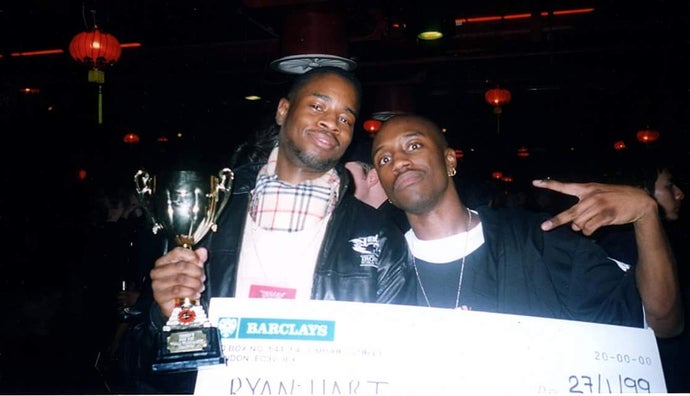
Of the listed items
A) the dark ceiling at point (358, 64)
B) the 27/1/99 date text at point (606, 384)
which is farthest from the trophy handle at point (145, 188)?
the dark ceiling at point (358, 64)

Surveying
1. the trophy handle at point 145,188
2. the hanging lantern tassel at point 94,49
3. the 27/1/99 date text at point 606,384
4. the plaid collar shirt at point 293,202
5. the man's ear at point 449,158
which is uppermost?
the hanging lantern tassel at point 94,49

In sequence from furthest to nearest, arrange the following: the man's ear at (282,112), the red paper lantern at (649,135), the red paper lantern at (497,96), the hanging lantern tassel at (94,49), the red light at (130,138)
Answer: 1. the red light at (130,138)
2. the red paper lantern at (649,135)
3. the red paper lantern at (497,96)
4. the hanging lantern tassel at (94,49)
5. the man's ear at (282,112)

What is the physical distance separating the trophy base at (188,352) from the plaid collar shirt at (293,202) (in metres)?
0.63

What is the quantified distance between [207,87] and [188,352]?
11438 millimetres

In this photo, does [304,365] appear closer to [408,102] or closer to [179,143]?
[408,102]

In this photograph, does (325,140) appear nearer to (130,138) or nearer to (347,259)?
(347,259)

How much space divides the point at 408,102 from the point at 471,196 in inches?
337

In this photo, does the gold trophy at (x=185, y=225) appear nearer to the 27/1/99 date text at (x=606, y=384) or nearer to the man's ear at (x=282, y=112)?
the man's ear at (x=282, y=112)

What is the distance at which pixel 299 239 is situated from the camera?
1900mm

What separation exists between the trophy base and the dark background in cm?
268

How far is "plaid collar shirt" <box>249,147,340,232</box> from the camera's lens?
1997 millimetres

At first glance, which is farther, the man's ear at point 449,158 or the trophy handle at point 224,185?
the man's ear at point 449,158

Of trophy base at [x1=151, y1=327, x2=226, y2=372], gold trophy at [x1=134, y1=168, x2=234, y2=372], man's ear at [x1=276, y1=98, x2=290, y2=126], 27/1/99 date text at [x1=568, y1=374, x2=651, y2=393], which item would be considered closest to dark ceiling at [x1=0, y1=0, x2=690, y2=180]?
man's ear at [x1=276, y1=98, x2=290, y2=126]

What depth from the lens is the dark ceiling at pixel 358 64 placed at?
8.22 meters
